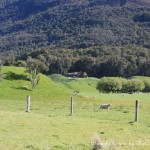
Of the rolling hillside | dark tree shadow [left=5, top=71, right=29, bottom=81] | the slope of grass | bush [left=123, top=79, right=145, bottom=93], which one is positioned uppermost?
dark tree shadow [left=5, top=71, right=29, bottom=81]

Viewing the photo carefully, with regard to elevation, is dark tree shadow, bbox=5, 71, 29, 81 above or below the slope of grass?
above

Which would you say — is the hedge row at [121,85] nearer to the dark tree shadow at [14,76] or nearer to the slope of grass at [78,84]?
the slope of grass at [78,84]

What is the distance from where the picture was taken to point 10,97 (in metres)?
72.9

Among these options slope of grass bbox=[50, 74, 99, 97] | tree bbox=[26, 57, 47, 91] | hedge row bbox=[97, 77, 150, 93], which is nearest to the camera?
tree bbox=[26, 57, 47, 91]

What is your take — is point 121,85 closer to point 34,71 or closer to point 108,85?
point 108,85

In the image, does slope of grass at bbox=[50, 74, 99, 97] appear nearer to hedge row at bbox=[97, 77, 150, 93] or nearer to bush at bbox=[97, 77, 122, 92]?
hedge row at bbox=[97, 77, 150, 93]

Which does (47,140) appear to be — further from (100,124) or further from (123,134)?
(100,124)

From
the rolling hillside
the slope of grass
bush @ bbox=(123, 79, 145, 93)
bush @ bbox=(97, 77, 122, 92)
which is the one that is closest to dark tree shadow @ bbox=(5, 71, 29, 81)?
the rolling hillside

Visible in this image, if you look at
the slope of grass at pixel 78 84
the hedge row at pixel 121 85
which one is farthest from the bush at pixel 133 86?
the slope of grass at pixel 78 84

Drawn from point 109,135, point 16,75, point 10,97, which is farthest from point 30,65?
point 109,135

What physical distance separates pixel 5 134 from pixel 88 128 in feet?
19.5

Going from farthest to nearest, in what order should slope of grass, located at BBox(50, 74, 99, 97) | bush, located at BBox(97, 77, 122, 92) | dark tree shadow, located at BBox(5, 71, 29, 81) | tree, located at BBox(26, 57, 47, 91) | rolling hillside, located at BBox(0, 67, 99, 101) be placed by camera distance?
slope of grass, located at BBox(50, 74, 99, 97) < bush, located at BBox(97, 77, 122, 92) < dark tree shadow, located at BBox(5, 71, 29, 81) < tree, located at BBox(26, 57, 47, 91) < rolling hillside, located at BBox(0, 67, 99, 101)

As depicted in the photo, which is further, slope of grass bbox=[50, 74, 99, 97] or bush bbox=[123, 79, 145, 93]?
slope of grass bbox=[50, 74, 99, 97]

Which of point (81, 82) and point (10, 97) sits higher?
point (10, 97)
